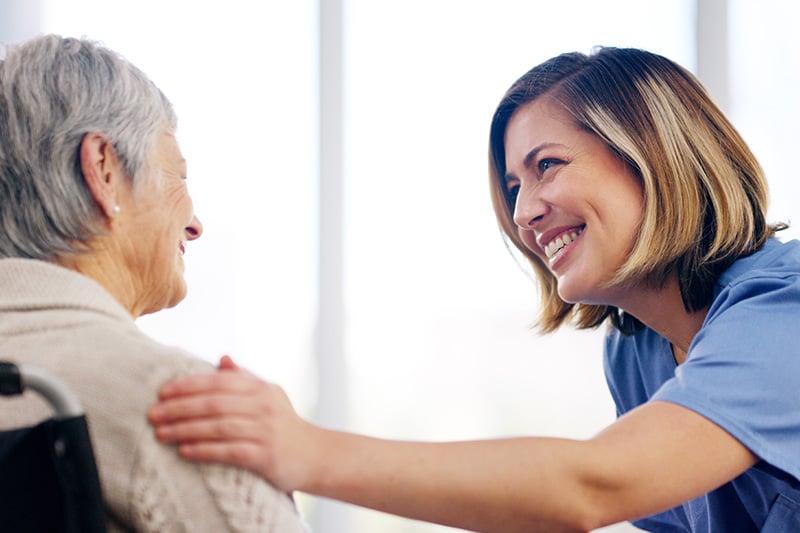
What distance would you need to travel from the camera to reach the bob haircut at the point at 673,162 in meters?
1.51

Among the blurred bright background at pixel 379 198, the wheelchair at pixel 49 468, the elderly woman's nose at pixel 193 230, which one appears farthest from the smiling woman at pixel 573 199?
the blurred bright background at pixel 379 198

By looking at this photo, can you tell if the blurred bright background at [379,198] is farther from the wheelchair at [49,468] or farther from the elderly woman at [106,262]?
the wheelchair at [49,468]

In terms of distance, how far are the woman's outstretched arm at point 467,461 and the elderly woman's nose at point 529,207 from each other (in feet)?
1.83

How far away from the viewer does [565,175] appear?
1.61 metres

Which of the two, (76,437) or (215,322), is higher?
(76,437)

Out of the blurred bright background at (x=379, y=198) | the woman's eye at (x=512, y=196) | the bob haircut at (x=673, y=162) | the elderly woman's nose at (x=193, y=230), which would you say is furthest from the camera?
the blurred bright background at (x=379, y=198)

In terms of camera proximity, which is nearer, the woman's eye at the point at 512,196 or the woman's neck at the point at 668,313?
the woman's neck at the point at 668,313

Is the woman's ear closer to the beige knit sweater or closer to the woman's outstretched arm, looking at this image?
the beige knit sweater

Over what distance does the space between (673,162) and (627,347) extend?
0.46 m

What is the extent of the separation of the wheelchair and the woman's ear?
0.35 metres

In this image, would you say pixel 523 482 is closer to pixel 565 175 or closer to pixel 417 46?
pixel 565 175

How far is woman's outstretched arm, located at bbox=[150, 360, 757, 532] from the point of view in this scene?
36.5 inches

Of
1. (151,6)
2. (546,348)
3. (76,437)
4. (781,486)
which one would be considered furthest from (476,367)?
(76,437)

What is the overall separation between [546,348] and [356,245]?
77 cm
